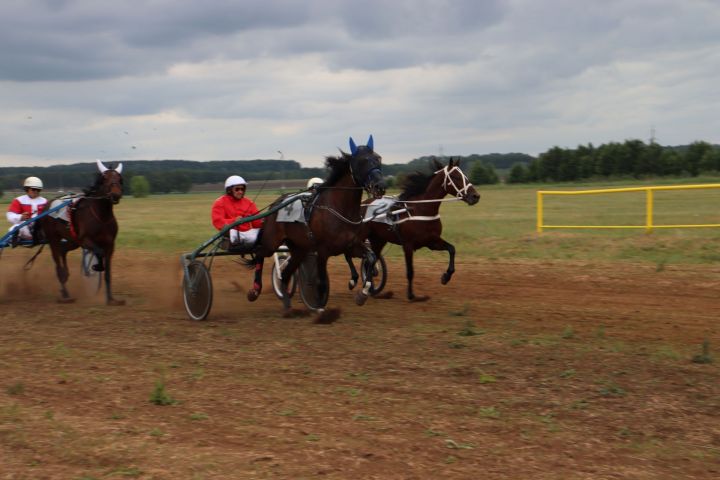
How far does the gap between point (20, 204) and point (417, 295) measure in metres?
6.49

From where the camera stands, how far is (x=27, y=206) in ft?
42.1

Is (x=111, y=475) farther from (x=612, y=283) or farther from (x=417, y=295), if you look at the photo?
(x=612, y=283)

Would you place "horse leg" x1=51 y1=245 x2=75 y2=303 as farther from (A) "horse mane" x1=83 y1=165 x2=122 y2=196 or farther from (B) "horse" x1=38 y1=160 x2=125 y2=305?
(A) "horse mane" x1=83 y1=165 x2=122 y2=196

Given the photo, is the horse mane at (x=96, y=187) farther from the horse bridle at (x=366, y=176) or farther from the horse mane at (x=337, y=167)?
the horse bridle at (x=366, y=176)

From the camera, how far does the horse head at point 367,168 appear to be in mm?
8930

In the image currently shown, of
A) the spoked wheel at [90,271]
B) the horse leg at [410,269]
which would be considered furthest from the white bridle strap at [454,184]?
the spoked wheel at [90,271]

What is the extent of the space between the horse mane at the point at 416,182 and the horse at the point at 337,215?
86.7 inches

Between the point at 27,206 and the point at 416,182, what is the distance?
6277mm

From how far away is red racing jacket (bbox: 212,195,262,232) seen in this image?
10242 mm

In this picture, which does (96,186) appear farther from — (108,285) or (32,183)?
(32,183)

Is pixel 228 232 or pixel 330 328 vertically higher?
pixel 228 232

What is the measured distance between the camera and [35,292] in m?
13.0

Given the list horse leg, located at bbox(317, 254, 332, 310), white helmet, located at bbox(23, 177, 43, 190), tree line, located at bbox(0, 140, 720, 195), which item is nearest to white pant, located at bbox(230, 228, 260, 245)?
horse leg, located at bbox(317, 254, 332, 310)

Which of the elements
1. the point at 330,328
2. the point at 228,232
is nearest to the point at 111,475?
the point at 330,328
